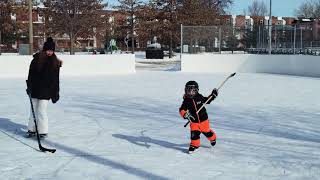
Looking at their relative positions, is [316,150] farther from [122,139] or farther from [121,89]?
[121,89]

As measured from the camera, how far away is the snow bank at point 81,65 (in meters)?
21.4

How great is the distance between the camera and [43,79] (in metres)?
7.25

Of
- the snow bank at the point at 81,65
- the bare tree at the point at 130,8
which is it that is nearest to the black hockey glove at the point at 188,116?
the snow bank at the point at 81,65

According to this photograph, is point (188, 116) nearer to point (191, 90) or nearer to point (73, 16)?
point (191, 90)

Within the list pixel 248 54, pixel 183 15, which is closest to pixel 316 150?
pixel 248 54

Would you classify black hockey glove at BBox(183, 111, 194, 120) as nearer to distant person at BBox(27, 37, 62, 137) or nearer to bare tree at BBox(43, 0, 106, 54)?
distant person at BBox(27, 37, 62, 137)

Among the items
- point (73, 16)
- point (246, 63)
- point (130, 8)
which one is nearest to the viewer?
point (246, 63)

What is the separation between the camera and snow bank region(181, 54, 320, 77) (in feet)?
76.7

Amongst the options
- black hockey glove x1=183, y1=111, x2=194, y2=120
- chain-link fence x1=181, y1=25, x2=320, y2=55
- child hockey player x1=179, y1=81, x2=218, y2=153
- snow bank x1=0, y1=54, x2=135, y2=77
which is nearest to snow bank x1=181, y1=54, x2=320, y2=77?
chain-link fence x1=181, y1=25, x2=320, y2=55

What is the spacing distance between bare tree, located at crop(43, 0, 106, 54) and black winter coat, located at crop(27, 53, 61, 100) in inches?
1487

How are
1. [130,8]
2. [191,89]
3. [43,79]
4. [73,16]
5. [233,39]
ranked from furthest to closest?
[130,8], [73,16], [233,39], [43,79], [191,89]

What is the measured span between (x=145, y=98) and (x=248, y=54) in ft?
42.6

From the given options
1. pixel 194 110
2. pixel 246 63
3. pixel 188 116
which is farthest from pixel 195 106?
pixel 246 63

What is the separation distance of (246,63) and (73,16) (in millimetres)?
24746
